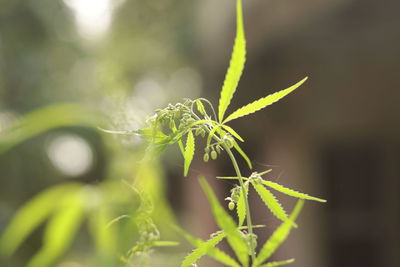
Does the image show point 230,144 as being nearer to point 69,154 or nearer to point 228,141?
point 228,141

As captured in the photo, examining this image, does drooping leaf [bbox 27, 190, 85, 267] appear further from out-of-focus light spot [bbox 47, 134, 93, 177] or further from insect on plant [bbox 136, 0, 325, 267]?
out-of-focus light spot [bbox 47, 134, 93, 177]

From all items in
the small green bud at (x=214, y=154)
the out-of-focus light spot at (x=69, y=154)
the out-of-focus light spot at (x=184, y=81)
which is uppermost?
the out-of-focus light spot at (x=184, y=81)

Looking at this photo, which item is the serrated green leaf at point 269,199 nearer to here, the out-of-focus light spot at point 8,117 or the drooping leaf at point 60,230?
the drooping leaf at point 60,230

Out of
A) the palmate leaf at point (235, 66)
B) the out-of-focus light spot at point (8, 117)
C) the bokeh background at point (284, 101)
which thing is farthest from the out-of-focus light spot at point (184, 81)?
the palmate leaf at point (235, 66)

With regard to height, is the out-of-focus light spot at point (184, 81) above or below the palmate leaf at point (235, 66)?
above

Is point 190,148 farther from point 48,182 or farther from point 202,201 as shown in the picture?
point 202,201

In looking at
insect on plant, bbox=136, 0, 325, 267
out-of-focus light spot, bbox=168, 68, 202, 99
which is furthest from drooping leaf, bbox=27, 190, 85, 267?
out-of-focus light spot, bbox=168, 68, 202, 99

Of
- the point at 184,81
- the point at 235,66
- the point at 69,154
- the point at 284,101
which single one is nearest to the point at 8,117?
the point at 69,154
